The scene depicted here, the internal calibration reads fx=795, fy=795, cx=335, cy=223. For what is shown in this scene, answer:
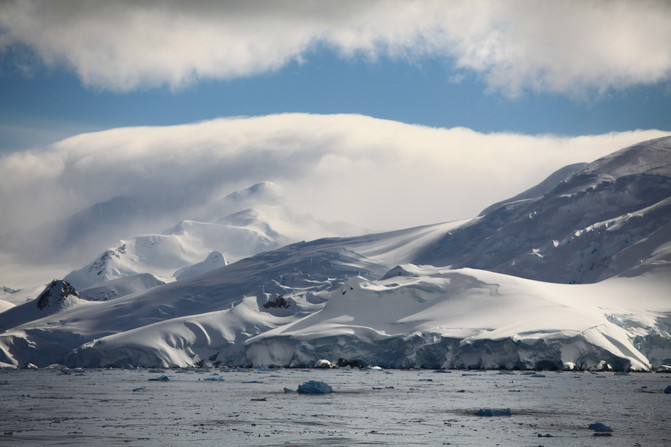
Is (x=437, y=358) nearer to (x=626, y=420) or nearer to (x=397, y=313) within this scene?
(x=397, y=313)

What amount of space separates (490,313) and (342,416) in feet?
256

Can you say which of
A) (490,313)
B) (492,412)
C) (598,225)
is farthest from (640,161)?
(492,412)

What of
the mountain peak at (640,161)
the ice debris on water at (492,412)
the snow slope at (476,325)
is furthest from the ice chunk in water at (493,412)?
the mountain peak at (640,161)

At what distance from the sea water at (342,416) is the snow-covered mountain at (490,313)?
3768cm

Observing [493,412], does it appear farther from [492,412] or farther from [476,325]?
[476,325]

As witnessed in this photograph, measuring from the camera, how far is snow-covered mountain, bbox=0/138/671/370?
10512cm

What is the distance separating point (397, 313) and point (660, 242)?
53.1 meters

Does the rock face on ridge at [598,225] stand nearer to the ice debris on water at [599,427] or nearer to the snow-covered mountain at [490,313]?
the snow-covered mountain at [490,313]

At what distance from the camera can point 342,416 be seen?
4331cm

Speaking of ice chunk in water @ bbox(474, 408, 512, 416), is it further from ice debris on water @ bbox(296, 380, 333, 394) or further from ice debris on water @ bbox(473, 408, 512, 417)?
ice debris on water @ bbox(296, 380, 333, 394)

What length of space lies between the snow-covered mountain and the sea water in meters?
37.7

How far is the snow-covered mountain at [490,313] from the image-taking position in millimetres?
105125

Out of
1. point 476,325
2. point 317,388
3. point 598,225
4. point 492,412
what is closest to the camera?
point 492,412

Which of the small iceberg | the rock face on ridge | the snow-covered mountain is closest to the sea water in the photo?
the small iceberg
